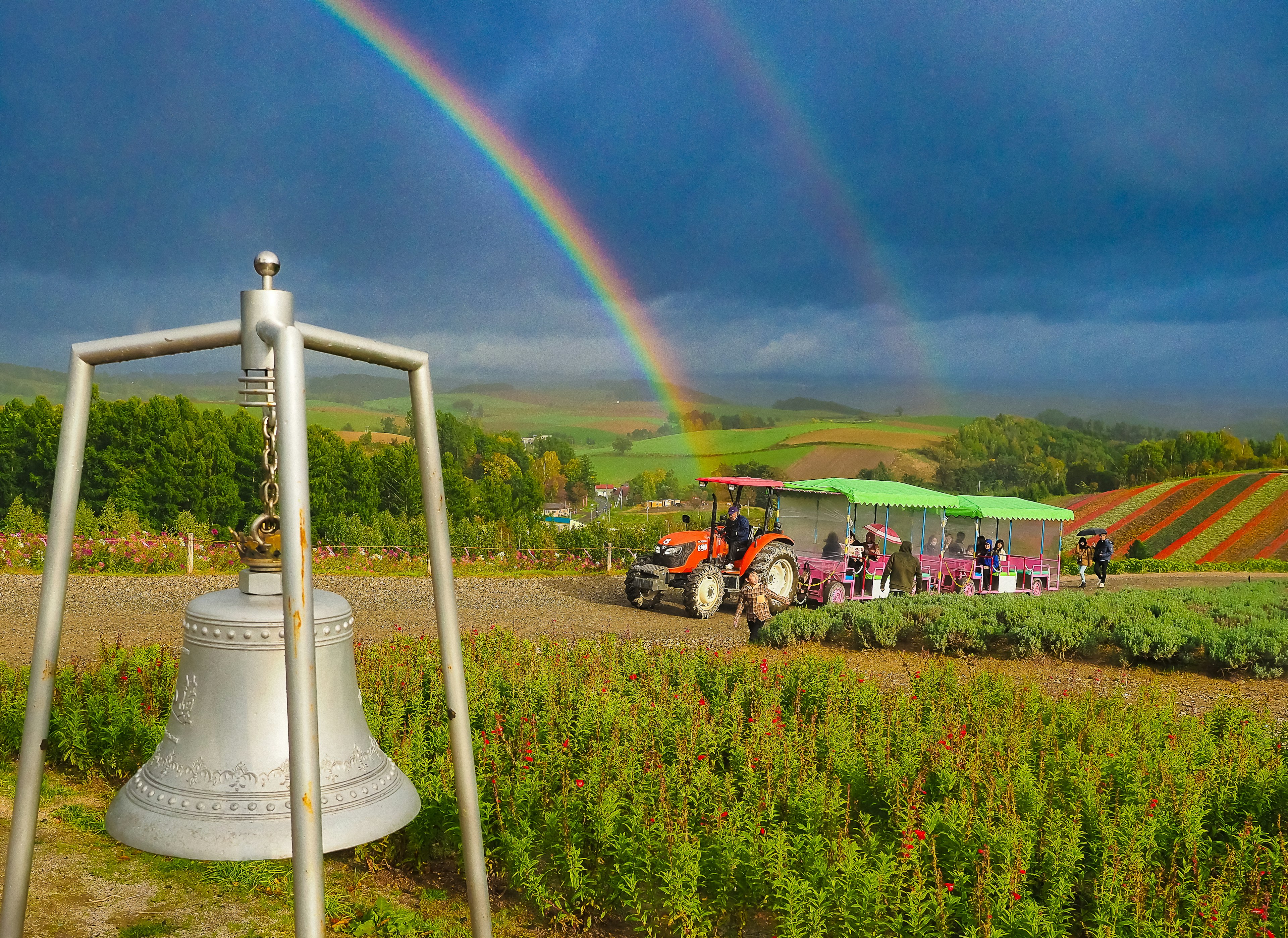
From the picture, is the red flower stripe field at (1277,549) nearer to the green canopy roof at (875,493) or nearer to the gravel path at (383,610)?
the green canopy roof at (875,493)

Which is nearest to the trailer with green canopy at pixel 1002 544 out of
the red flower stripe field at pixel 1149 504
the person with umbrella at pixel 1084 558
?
the person with umbrella at pixel 1084 558

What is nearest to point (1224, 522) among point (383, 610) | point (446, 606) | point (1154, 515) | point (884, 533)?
point (1154, 515)

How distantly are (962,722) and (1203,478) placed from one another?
48.9 metres

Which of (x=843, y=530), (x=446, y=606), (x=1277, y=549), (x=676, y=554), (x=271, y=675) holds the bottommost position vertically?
(x=1277, y=549)

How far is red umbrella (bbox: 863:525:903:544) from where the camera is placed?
16266mm

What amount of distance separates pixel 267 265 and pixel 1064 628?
11086 millimetres

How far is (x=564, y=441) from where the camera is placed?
199ft

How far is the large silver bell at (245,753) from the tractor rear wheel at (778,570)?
12.0 metres

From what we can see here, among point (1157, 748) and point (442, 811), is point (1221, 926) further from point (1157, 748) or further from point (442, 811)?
point (442, 811)

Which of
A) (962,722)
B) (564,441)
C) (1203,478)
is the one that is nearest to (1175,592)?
(962,722)

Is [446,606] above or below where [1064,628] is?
above

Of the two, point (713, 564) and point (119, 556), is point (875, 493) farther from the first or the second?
point (119, 556)

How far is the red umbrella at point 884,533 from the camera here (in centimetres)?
1627

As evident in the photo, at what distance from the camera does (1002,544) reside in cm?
1923
